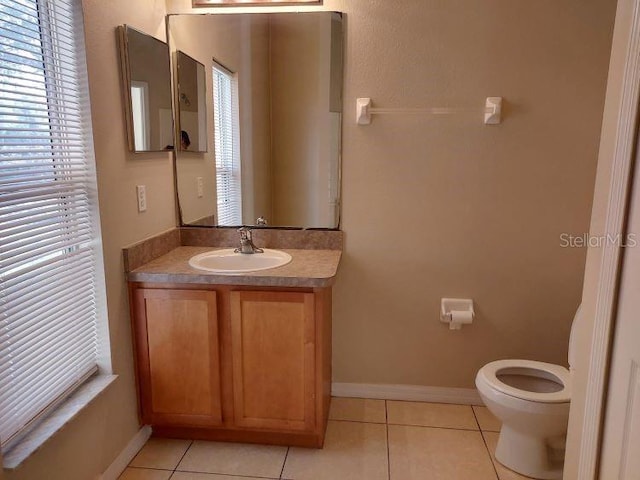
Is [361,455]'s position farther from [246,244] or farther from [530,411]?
[246,244]

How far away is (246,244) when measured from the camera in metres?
2.36

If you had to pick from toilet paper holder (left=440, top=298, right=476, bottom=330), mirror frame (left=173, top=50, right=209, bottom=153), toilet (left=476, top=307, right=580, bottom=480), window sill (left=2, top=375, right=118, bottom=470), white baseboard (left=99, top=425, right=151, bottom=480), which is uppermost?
mirror frame (left=173, top=50, right=209, bottom=153)

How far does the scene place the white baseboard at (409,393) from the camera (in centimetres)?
258

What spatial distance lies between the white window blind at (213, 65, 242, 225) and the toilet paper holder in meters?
1.18

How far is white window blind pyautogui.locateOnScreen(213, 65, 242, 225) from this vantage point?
7.98 feet

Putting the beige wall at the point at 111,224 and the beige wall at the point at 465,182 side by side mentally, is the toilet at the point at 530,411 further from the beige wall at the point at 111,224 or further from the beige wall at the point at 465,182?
the beige wall at the point at 111,224

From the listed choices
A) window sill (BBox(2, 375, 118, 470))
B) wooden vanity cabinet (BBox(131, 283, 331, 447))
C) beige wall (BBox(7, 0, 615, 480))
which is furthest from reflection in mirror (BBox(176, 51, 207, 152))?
window sill (BBox(2, 375, 118, 470))

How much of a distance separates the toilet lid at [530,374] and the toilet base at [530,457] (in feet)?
0.67

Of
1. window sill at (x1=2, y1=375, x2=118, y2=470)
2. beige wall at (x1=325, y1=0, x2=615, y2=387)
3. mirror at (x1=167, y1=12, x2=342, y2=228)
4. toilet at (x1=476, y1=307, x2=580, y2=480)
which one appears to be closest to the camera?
window sill at (x1=2, y1=375, x2=118, y2=470)

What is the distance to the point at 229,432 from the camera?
220 centimetres

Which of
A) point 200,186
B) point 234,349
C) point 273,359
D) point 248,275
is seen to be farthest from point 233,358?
point 200,186

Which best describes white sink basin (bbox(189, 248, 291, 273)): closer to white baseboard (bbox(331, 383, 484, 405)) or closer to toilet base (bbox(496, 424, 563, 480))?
white baseboard (bbox(331, 383, 484, 405))

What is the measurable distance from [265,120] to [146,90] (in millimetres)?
606

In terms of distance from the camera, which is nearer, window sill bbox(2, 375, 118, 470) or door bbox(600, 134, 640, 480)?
door bbox(600, 134, 640, 480)
